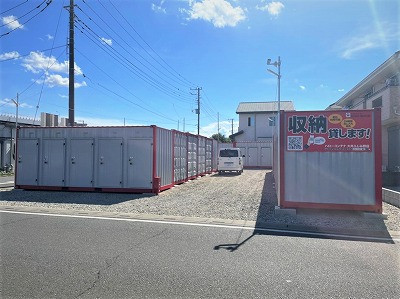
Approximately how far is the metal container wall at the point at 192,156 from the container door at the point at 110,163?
6.25m

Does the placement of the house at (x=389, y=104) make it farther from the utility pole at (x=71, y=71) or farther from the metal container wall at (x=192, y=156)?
the utility pole at (x=71, y=71)

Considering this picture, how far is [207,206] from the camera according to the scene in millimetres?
10680

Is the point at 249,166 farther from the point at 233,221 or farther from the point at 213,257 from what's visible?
the point at 213,257

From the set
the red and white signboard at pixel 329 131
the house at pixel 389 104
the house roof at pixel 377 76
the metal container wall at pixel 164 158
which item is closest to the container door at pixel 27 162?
the metal container wall at pixel 164 158

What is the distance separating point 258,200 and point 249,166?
2284cm

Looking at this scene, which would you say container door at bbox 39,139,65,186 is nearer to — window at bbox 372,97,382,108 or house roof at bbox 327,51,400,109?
house roof at bbox 327,51,400,109

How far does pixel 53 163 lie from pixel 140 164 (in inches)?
159

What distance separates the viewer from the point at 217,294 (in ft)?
13.3

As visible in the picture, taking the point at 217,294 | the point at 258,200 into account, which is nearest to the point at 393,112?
the point at 258,200

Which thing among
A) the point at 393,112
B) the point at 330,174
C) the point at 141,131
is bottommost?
the point at 330,174

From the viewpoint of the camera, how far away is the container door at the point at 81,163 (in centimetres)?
1414

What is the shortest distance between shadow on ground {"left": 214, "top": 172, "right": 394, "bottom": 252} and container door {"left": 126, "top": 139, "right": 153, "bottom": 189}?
555cm

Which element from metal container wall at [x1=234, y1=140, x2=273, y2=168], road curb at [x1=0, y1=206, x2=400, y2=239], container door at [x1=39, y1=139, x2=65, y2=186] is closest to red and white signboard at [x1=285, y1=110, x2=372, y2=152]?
road curb at [x1=0, y1=206, x2=400, y2=239]

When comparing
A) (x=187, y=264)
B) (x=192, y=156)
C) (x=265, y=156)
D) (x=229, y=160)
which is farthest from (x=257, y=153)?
(x=187, y=264)
